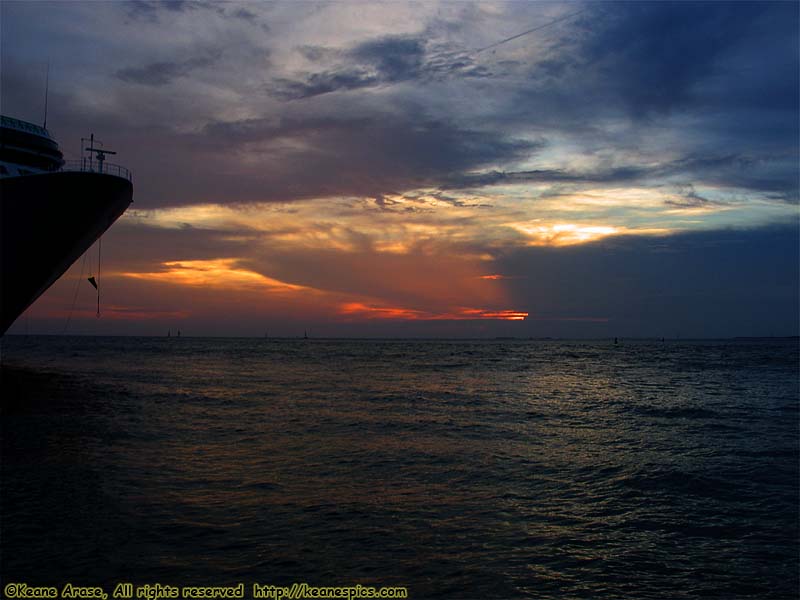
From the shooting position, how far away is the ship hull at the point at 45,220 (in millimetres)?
27547

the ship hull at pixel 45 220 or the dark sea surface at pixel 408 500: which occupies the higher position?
the ship hull at pixel 45 220

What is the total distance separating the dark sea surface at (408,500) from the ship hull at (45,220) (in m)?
11.2

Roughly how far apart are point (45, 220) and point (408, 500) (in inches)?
1100

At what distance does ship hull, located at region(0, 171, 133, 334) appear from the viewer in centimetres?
2755

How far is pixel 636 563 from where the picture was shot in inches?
299

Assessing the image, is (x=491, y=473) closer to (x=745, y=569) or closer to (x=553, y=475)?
(x=553, y=475)

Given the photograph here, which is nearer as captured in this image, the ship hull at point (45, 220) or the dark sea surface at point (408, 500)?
the dark sea surface at point (408, 500)

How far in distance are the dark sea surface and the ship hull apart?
36.7 feet

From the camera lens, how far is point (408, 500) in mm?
10164

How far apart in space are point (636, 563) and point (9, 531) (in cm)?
895

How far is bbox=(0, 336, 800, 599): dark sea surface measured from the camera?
708 centimetres

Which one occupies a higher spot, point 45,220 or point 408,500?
point 45,220

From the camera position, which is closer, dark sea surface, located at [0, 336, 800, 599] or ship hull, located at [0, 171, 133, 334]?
dark sea surface, located at [0, 336, 800, 599]

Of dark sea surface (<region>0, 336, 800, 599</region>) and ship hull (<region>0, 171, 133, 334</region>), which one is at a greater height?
ship hull (<region>0, 171, 133, 334</region>)
